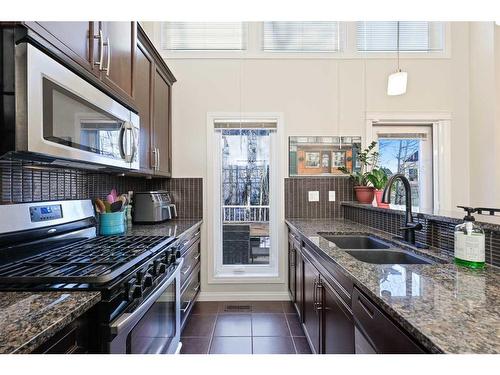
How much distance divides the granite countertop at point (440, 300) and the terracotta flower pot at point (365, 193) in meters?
1.60

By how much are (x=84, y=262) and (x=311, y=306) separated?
145cm

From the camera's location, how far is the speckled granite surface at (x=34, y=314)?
64cm

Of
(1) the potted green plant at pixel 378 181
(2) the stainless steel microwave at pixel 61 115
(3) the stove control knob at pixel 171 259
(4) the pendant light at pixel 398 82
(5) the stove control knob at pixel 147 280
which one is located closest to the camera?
(2) the stainless steel microwave at pixel 61 115

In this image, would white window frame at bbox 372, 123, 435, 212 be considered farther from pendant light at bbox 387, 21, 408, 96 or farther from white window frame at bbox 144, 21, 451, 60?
white window frame at bbox 144, 21, 451, 60

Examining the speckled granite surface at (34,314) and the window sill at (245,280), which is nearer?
the speckled granite surface at (34,314)

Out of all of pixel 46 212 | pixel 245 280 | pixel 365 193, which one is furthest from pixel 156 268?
pixel 365 193

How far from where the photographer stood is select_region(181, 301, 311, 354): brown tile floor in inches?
87.2

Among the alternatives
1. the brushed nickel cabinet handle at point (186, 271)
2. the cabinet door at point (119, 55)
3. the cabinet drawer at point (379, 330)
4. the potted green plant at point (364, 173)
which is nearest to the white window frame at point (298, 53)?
the potted green plant at point (364, 173)

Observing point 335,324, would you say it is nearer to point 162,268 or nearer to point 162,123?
point 162,268

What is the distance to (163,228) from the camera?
2.44 metres

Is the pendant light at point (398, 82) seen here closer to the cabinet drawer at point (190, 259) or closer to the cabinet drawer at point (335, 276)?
the cabinet drawer at point (335, 276)
